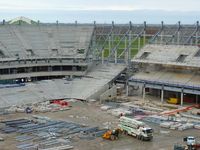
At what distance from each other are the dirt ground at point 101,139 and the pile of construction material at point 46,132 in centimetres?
92

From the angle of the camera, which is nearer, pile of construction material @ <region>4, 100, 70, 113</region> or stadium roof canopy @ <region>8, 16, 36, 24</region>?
pile of construction material @ <region>4, 100, 70, 113</region>

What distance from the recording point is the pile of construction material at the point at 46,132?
128ft

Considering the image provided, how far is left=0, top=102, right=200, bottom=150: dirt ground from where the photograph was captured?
3875cm

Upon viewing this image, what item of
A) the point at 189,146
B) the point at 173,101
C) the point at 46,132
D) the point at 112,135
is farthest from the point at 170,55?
the point at 189,146

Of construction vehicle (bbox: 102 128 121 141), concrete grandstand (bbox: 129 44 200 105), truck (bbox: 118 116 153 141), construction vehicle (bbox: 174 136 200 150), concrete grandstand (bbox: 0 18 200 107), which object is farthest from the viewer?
concrete grandstand (bbox: 0 18 200 107)

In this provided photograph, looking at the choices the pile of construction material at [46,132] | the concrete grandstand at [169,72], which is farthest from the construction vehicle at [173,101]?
the pile of construction material at [46,132]

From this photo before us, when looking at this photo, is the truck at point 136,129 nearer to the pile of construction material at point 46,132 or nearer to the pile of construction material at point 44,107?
the pile of construction material at point 46,132

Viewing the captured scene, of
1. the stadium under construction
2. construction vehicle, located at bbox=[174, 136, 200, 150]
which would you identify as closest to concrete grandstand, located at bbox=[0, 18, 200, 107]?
the stadium under construction

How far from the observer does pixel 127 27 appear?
76.7m

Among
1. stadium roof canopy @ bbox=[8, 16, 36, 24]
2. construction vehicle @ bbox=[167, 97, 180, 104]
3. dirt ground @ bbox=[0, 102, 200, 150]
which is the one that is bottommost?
dirt ground @ bbox=[0, 102, 200, 150]

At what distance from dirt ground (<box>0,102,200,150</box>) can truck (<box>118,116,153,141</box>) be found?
48 cm

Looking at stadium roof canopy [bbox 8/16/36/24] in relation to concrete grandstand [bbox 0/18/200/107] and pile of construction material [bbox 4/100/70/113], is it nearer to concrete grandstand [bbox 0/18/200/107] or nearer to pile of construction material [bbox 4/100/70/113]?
concrete grandstand [bbox 0/18/200/107]

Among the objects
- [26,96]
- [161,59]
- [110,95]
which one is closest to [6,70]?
[26,96]

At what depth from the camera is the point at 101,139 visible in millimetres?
41250
